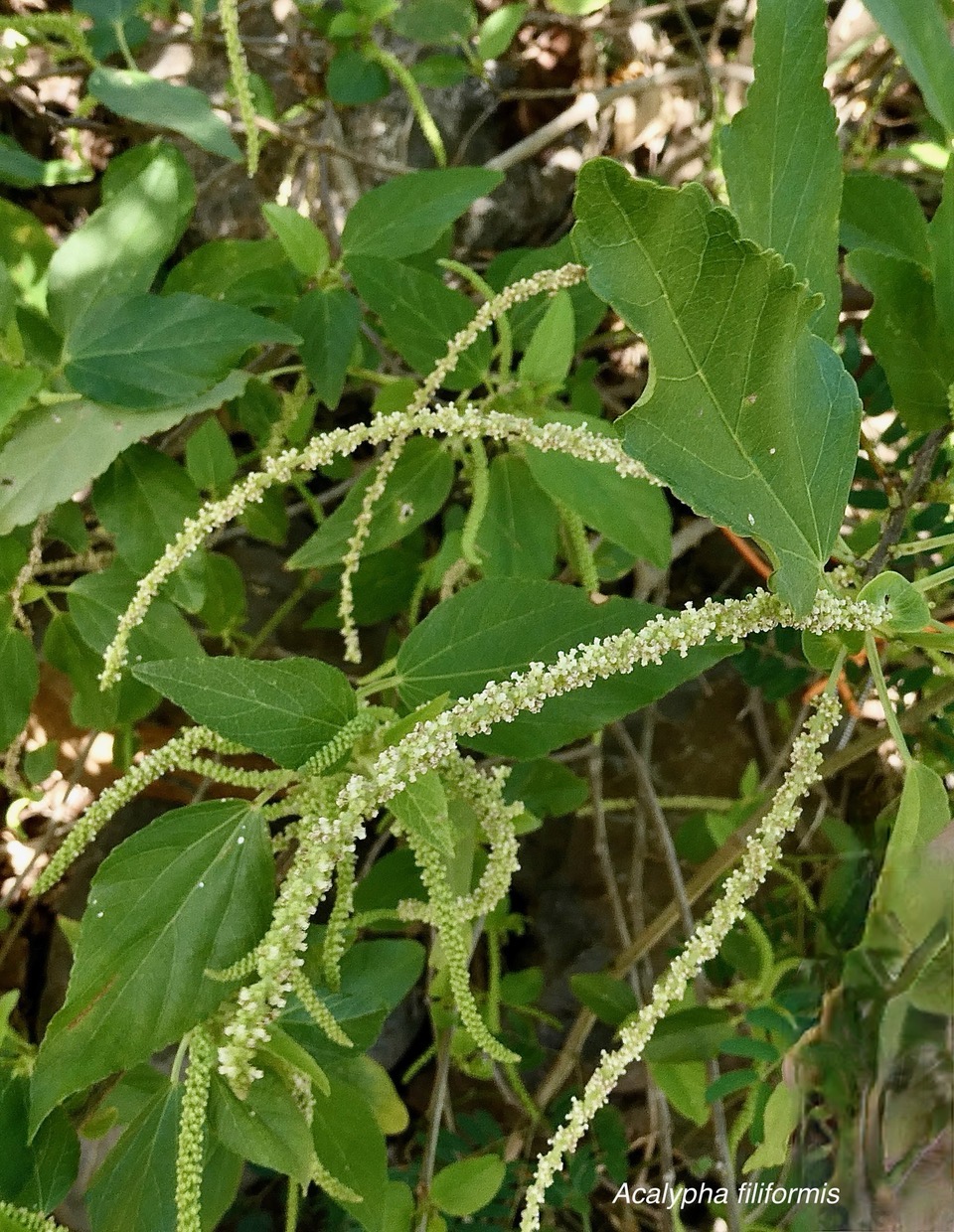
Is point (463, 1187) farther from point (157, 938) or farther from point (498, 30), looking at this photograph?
point (498, 30)

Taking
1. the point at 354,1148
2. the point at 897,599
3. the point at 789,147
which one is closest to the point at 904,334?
the point at 789,147

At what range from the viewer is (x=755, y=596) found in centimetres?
60

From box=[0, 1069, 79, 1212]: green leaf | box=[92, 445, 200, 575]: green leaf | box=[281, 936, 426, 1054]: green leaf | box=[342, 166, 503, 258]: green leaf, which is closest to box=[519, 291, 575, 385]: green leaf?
box=[342, 166, 503, 258]: green leaf

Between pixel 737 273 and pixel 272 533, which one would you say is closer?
pixel 737 273

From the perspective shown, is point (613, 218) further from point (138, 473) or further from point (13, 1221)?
point (13, 1221)

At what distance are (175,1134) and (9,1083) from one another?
0.61 ft

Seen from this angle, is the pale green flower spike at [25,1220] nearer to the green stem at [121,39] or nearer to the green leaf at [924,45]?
the green leaf at [924,45]

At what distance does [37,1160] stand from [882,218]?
122 centimetres

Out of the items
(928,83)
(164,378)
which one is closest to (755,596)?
(928,83)

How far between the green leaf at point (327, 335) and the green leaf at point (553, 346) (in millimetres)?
201

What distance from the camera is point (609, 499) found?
0.93 meters

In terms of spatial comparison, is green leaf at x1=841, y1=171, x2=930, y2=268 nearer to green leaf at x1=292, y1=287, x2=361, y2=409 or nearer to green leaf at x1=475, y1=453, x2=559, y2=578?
green leaf at x1=475, y1=453, x2=559, y2=578

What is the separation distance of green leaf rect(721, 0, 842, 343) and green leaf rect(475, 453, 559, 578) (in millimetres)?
387

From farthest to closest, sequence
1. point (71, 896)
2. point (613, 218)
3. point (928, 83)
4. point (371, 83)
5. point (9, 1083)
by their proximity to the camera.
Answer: point (71, 896) < point (371, 83) < point (9, 1083) < point (928, 83) < point (613, 218)
